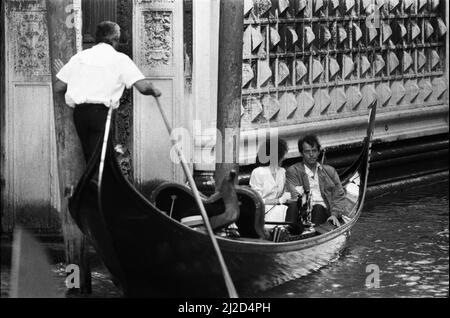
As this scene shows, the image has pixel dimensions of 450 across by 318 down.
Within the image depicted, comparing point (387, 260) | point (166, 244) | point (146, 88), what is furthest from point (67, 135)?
point (387, 260)

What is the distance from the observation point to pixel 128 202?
25.6 ft

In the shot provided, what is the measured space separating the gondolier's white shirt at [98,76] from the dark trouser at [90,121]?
4cm

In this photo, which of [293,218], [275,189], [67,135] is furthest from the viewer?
[275,189]

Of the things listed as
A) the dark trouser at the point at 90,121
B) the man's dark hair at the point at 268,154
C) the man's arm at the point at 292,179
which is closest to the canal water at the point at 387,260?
the man's arm at the point at 292,179

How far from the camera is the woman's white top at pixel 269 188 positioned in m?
9.67

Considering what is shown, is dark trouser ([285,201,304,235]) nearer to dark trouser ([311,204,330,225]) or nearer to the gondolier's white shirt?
dark trouser ([311,204,330,225])

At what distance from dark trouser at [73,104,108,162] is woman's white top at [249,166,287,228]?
→ 1568 millimetres

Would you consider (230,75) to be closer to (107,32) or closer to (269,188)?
(269,188)

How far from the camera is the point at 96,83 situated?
8.41 m

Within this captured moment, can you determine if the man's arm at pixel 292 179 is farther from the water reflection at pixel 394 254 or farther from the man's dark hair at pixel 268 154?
the water reflection at pixel 394 254

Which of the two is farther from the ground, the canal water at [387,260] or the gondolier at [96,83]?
the gondolier at [96,83]

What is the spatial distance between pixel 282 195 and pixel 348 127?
3657 mm

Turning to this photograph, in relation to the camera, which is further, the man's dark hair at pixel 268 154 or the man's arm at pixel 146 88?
the man's dark hair at pixel 268 154

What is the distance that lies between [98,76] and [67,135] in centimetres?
54
